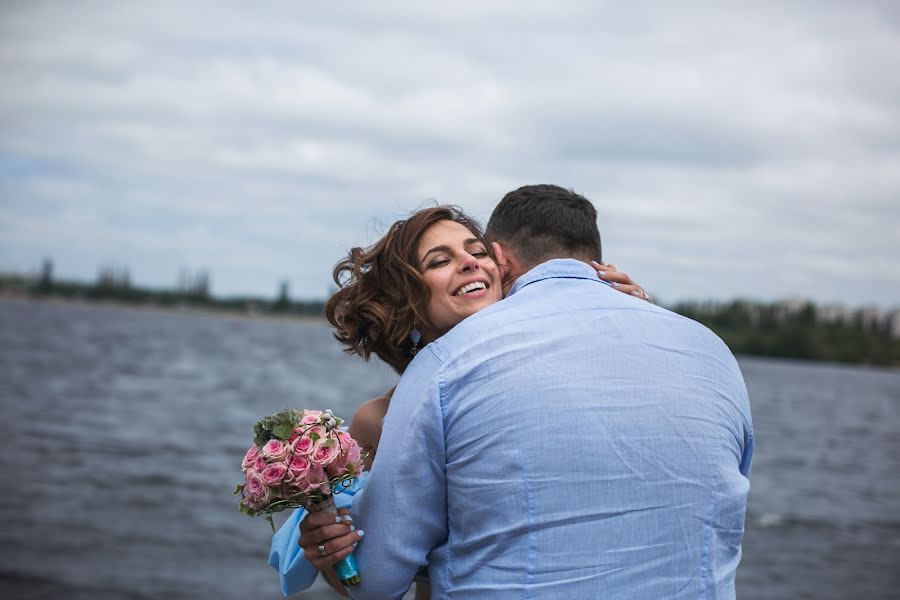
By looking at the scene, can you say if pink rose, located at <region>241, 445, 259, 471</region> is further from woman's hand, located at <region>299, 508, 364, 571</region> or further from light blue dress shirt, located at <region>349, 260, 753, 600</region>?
light blue dress shirt, located at <region>349, 260, 753, 600</region>

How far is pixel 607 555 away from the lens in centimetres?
246

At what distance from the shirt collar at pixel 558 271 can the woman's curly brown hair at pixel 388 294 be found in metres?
0.61

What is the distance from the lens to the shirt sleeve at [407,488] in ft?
8.64

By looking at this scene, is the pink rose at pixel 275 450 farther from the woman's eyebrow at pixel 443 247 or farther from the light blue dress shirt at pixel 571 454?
the woman's eyebrow at pixel 443 247

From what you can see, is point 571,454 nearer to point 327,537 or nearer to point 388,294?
point 327,537

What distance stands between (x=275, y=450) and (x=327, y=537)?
1.12 feet

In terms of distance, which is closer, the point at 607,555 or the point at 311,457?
the point at 607,555

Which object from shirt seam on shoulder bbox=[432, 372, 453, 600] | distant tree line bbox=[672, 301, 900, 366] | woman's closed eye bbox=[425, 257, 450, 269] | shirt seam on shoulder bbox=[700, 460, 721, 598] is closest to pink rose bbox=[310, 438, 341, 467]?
shirt seam on shoulder bbox=[432, 372, 453, 600]

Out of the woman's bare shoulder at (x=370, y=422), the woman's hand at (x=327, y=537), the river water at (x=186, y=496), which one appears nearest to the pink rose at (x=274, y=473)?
the woman's hand at (x=327, y=537)

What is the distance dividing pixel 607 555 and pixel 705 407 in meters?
0.52

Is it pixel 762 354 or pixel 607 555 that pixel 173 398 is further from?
pixel 762 354

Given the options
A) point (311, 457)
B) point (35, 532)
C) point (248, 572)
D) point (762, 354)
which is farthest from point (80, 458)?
point (762, 354)

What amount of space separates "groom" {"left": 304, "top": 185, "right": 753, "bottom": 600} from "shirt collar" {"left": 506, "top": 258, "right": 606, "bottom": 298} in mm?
122

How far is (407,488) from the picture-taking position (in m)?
2.70
